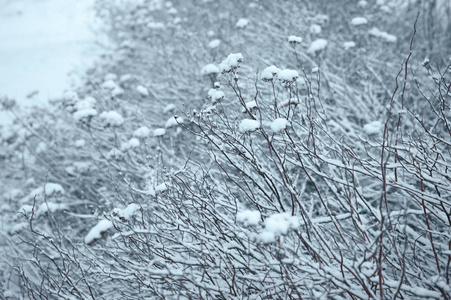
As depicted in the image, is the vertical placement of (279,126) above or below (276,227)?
above

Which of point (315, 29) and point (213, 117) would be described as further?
point (315, 29)

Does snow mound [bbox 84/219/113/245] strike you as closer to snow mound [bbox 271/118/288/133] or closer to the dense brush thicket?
the dense brush thicket

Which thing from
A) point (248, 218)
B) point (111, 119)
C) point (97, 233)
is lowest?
point (97, 233)

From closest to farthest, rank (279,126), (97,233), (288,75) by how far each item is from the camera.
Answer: (97,233) → (279,126) → (288,75)

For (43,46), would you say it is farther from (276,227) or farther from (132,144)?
(276,227)

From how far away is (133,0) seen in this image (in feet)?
37.7

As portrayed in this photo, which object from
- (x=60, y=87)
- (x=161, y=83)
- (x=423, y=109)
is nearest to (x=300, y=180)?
(x=423, y=109)

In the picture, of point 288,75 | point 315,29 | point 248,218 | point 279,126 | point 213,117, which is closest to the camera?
point 248,218

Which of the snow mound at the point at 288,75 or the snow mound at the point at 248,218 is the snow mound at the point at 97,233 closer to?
the snow mound at the point at 248,218

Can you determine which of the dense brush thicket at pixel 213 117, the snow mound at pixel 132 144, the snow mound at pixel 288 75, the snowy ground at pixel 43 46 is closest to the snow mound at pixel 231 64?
the dense brush thicket at pixel 213 117

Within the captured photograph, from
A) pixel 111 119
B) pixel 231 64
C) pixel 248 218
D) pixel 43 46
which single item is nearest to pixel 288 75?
pixel 231 64

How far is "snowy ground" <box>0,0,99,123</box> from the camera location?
388 inches

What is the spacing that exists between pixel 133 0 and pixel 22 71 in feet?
16.5

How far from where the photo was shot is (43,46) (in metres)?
13.6
